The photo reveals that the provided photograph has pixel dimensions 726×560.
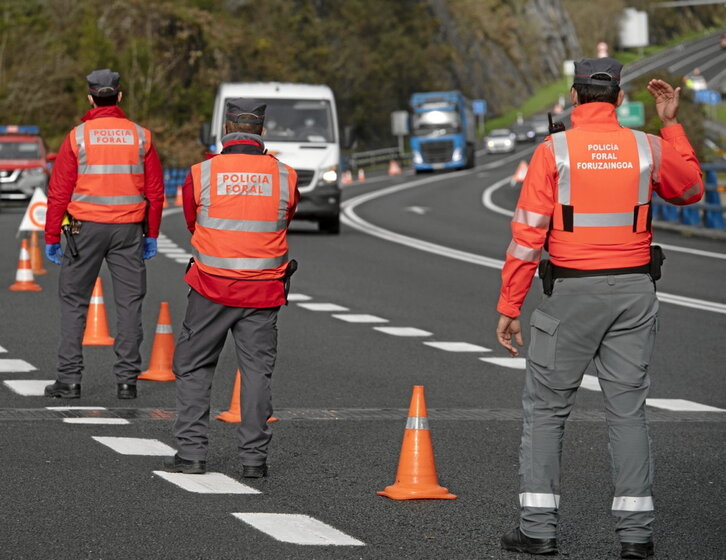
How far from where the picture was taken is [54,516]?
6859 millimetres

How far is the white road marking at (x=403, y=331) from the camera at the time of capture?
14.1 m

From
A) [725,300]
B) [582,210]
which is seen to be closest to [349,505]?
[582,210]

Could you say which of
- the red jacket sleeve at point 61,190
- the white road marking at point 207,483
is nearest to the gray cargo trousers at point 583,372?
the white road marking at point 207,483

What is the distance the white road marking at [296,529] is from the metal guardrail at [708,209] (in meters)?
19.4

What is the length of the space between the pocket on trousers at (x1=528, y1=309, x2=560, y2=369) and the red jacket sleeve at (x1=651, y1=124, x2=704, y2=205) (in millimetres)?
677

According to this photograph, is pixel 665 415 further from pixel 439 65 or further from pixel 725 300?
pixel 439 65

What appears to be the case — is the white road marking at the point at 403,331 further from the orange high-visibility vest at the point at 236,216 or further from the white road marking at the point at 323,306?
the orange high-visibility vest at the point at 236,216

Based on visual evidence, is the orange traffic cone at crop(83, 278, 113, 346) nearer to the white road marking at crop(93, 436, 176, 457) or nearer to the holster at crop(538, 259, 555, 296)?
the white road marking at crop(93, 436, 176, 457)

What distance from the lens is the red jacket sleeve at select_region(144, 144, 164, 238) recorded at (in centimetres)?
1042

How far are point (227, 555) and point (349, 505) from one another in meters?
1.08

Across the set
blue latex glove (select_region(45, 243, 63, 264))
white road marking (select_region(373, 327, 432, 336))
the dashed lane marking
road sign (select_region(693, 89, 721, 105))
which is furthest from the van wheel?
road sign (select_region(693, 89, 721, 105))

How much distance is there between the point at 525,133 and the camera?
103625mm

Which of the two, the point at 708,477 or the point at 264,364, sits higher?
the point at 264,364

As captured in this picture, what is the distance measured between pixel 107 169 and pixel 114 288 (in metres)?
0.74
